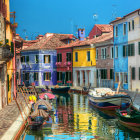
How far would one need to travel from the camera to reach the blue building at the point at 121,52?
3791 centimetres

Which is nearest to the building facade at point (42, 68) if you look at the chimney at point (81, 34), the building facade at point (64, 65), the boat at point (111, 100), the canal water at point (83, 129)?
the building facade at point (64, 65)

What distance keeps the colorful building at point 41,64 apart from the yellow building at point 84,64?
15.9 ft

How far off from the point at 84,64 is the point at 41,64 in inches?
337

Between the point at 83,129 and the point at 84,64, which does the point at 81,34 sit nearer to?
the point at 84,64

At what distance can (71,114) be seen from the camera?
25.4 m

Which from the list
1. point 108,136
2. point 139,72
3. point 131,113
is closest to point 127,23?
point 139,72

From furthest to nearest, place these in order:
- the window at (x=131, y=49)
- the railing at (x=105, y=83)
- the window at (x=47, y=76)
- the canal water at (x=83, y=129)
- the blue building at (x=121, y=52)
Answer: the window at (x=47, y=76) < the railing at (x=105, y=83) < the blue building at (x=121, y=52) < the window at (x=131, y=49) < the canal water at (x=83, y=129)

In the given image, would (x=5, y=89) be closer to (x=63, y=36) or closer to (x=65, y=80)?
(x=65, y=80)

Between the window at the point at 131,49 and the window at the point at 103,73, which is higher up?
the window at the point at 131,49

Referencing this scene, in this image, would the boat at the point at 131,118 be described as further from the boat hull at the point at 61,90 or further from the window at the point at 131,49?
the boat hull at the point at 61,90

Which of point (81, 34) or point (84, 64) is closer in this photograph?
point (84, 64)

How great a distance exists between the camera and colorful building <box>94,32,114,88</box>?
41.6 meters

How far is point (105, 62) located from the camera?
43.2 meters

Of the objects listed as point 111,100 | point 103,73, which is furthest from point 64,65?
point 111,100
